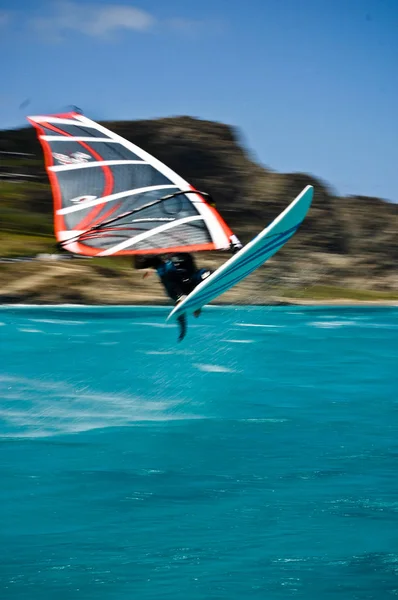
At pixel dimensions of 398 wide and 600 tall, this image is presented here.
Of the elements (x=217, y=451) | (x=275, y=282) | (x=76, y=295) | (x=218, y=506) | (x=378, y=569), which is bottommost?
(x=275, y=282)

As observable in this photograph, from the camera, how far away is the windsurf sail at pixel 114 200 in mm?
9938

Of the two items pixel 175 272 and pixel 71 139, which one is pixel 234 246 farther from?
pixel 71 139

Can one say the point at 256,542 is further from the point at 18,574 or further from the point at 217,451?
the point at 217,451

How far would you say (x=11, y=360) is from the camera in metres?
34.4

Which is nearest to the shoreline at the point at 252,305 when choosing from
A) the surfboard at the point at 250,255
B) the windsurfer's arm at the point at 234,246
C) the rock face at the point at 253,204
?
the rock face at the point at 253,204

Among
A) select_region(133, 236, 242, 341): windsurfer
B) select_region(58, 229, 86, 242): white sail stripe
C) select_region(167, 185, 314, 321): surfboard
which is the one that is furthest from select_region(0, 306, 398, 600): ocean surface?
select_region(58, 229, 86, 242): white sail stripe

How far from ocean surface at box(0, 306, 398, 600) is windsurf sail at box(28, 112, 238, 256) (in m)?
3.56

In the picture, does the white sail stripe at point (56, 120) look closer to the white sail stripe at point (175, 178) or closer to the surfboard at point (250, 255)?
the white sail stripe at point (175, 178)

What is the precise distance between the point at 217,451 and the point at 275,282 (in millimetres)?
63525

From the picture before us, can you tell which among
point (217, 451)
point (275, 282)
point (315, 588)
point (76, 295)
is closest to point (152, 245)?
point (315, 588)

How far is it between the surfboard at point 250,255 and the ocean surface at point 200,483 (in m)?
2.86

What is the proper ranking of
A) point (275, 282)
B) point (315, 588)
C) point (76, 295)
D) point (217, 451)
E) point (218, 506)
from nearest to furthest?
point (315, 588), point (218, 506), point (217, 451), point (76, 295), point (275, 282)

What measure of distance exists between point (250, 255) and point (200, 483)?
4866mm

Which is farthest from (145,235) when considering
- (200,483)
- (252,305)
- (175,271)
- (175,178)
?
(252,305)
